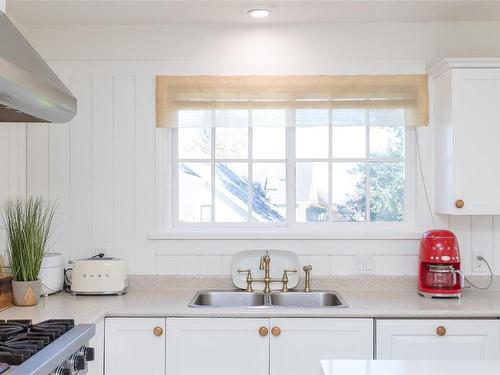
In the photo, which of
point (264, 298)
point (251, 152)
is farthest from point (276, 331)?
point (251, 152)

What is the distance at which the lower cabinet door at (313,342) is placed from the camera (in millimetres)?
2723

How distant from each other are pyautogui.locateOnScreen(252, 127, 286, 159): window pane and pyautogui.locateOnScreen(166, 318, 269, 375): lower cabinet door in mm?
1074

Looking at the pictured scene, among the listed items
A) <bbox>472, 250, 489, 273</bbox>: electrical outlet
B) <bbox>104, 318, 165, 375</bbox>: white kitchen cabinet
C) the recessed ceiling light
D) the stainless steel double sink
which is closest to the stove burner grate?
<bbox>104, 318, 165, 375</bbox>: white kitchen cabinet

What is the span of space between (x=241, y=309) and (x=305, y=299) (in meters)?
0.52

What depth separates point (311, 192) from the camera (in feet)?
11.3

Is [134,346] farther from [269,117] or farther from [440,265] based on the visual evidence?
[440,265]

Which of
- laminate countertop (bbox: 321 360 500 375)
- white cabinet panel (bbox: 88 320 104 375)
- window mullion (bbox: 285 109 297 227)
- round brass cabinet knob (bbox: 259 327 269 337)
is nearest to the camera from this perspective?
laminate countertop (bbox: 321 360 500 375)

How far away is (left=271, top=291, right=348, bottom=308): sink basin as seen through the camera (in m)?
3.16

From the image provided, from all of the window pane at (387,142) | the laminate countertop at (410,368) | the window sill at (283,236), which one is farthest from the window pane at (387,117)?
the laminate countertop at (410,368)

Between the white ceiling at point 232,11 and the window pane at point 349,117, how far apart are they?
0.50m

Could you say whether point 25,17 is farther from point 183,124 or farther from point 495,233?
point 495,233

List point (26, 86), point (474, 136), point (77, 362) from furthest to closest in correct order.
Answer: point (474, 136) → point (77, 362) → point (26, 86)

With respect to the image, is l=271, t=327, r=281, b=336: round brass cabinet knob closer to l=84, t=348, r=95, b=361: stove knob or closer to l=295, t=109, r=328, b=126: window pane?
l=84, t=348, r=95, b=361: stove knob

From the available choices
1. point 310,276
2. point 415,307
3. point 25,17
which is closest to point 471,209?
point 415,307
